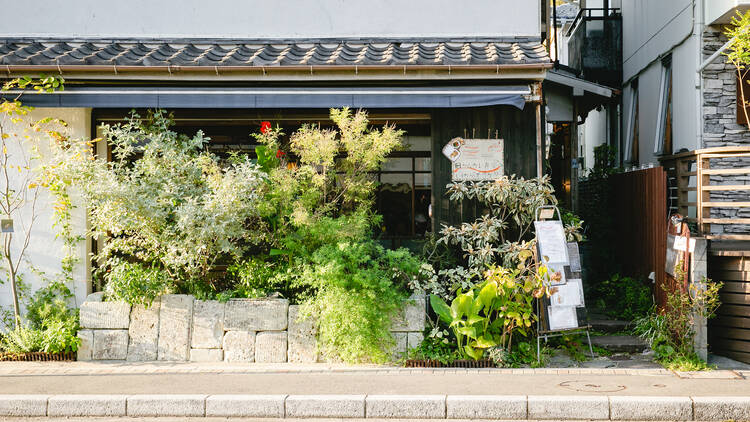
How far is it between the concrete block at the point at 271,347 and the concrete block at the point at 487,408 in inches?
98.6

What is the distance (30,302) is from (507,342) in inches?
236


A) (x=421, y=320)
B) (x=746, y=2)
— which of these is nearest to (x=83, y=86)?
(x=421, y=320)

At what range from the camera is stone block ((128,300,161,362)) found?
831 centimetres

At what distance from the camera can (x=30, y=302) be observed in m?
8.86

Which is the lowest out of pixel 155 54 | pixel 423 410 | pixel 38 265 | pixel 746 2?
pixel 423 410

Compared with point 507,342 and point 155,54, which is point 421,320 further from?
point 155,54

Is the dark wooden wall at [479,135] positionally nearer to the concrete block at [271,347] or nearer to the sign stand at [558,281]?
the sign stand at [558,281]

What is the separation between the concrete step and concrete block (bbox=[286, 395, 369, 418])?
3683 mm

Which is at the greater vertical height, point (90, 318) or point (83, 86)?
point (83, 86)

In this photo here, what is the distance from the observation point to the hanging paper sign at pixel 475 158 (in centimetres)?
908

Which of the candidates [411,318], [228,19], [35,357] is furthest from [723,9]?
[35,357]

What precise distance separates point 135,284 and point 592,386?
5.15 m

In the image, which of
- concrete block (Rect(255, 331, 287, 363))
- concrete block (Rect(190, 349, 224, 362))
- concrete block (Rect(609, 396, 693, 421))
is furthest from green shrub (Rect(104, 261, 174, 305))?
concrete block (Rect(609, 396, 693, 421))

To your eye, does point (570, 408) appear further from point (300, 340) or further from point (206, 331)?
point (206, 331)
